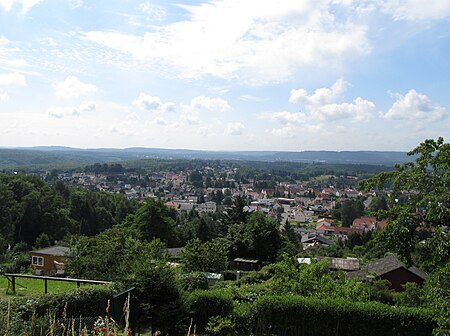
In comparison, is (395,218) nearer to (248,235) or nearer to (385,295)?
(385,295)

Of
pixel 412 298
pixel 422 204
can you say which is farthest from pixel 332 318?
pixel 412 298

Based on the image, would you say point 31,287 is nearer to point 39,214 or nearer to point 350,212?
point 39,214

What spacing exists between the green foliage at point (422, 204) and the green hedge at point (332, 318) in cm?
288

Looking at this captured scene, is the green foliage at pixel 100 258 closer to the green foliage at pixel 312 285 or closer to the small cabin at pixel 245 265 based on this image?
the green foliage at pixel 312 285

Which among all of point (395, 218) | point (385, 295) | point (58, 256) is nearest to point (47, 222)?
point (58, 256)

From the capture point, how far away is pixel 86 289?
384 inches

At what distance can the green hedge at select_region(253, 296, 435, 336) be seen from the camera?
1052cm

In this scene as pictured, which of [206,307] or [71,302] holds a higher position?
A: [71,302]

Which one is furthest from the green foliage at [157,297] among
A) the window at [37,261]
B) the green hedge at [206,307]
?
the window at [37,261]

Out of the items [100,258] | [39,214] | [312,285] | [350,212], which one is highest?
[312,285]

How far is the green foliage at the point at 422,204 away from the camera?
7.66 meters

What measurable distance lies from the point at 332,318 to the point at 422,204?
4324 mm

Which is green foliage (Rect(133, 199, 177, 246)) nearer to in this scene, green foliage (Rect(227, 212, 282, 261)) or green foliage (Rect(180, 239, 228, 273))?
green foliage (Rect(227, 212, 282, 261))

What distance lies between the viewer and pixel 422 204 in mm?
8039
